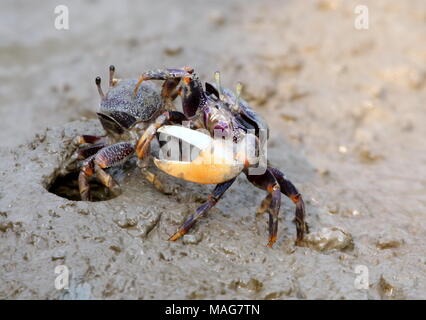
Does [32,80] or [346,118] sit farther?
[32,80]

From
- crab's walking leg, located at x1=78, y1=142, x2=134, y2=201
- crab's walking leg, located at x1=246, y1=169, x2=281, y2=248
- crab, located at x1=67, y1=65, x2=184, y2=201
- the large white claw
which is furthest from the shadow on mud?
crab's walking leg, located at x1=246, y1=169, x2=281, y2=248

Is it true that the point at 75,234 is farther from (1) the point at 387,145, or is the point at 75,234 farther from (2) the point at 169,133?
(1) the point at 387,145

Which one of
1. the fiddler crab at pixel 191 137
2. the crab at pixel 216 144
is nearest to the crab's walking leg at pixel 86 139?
the fiddler crab at pixel 191 137

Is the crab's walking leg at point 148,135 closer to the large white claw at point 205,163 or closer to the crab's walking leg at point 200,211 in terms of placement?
the large white claw at point 205,163

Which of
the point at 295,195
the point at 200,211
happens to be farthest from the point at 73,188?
the point at 295,195

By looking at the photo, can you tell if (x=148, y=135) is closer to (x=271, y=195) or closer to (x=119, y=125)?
(x=119, y=125)
